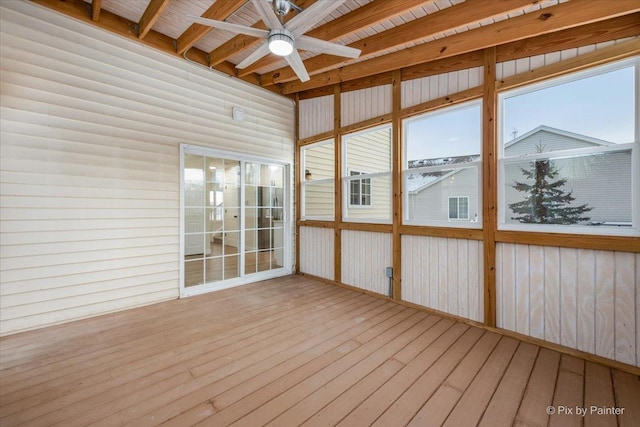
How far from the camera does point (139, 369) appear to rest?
2.18m

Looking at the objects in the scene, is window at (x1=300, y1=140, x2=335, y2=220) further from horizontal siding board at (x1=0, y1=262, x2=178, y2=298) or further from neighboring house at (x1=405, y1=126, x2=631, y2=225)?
horizontal siding board at (x1=0, y1=262, x2=178, y2=298)

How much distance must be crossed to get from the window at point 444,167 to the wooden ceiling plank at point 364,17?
4.17 ft

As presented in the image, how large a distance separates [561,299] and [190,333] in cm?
362

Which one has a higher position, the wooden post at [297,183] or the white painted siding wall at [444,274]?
the wooden post at [297,183]

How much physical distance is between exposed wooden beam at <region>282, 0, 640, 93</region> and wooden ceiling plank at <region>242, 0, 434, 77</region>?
758 millimetres

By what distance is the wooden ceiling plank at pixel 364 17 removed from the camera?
2500mm

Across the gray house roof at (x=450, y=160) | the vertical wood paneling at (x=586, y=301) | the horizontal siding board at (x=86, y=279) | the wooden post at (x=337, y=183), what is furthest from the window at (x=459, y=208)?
the horizontal siding board at (x=86, y=279)

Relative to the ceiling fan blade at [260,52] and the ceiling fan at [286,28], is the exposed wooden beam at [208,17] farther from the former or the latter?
the ceiling fan at [286,28]

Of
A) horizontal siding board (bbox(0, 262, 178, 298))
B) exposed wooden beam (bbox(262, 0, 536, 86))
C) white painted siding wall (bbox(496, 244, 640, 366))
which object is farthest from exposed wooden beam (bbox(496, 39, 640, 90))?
horizontal siding board (bbox(0, 262, 178, 298))

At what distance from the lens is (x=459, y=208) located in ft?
10.4

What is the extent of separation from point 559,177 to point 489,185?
56 cm

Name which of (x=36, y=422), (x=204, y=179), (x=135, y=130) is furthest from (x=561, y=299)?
(x=135, y=130)

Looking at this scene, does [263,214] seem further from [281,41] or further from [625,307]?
[625,307]

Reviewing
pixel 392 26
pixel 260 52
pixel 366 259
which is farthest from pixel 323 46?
pixel 366 259
